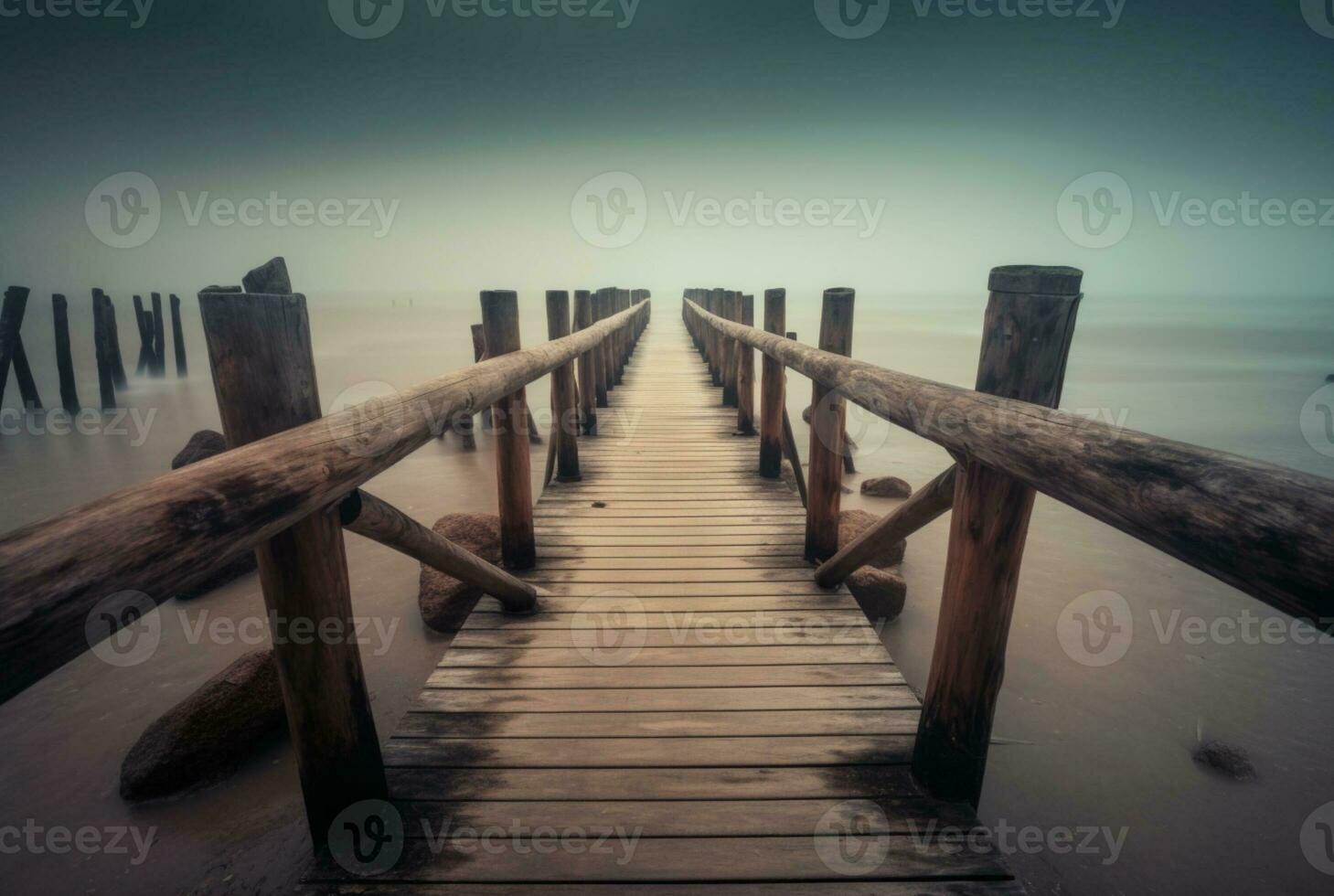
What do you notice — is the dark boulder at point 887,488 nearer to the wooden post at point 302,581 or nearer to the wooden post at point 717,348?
the wooden post at point 717,348

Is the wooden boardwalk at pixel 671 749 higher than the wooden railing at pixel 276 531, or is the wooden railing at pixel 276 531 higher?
the wooden railing at pixel 276 531

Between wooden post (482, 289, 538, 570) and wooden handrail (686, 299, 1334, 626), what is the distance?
7.38ft

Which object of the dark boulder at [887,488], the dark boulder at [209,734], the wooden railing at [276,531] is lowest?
the dark boulder at [887,488]

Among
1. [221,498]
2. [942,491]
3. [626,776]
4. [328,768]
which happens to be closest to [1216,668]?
[942,491]

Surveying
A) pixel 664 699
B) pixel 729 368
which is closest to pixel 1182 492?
pixel 664 699

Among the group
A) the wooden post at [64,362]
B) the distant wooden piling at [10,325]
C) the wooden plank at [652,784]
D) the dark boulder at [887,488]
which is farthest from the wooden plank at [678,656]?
the wooden post at [64,362]

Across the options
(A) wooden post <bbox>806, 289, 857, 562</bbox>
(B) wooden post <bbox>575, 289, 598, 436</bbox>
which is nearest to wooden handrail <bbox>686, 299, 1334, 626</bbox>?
(A) wooden post <bbox>806, 289, 857, 562</bbox>

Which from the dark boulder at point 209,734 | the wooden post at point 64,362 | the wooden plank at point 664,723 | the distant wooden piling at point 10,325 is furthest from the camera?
the wooden post at point 64,362

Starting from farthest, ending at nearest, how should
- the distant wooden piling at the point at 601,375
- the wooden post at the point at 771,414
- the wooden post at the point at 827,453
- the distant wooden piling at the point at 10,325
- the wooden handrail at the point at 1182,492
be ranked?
1. the distant wooden piling at the point at 10,325
2. the distant wooden piling at the point at 601,375
3. the wooden post at the point at 771,414
4. the wooden post at the point at 827,453
5. the wooden handrail at the point at 1182,492

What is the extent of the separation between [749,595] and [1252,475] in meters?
2.50

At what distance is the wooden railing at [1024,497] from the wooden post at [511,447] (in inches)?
64.1

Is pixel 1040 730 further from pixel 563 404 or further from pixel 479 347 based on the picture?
pixel 479 347

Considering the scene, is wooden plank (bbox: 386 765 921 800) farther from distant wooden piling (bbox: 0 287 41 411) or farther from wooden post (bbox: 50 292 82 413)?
wooden post (bbox: 50 292 82 413)

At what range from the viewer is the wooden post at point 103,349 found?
48.1 ft
